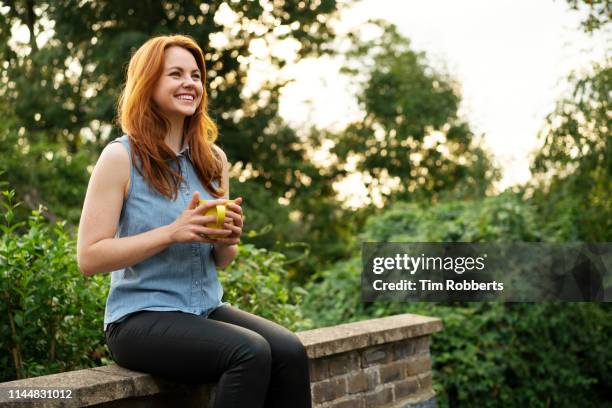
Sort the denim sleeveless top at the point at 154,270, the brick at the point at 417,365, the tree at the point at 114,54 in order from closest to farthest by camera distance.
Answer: the denim sleeveless top at the point at 154,270 < the brick at the point at 417,365 < the tree at the point at 114,54

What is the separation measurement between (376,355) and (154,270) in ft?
5.45

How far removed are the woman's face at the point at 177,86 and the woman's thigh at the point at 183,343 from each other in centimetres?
70

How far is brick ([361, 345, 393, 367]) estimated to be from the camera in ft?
11.7

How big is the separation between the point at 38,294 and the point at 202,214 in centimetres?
108

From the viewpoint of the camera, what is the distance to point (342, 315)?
5.90 metres

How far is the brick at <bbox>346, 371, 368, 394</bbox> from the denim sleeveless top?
1264mm

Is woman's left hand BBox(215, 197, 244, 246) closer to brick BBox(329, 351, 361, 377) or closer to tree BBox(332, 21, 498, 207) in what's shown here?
brick BBox(329, 351, 361, 377)

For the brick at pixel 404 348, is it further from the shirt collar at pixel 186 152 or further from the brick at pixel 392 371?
the shirt collar at pixel 186 152

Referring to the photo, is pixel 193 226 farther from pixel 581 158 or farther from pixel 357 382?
pixel 581 158

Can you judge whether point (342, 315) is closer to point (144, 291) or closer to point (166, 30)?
point (144, 291)

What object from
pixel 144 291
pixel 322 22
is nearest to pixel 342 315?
pixel 144 291

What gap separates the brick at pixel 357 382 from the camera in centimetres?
346

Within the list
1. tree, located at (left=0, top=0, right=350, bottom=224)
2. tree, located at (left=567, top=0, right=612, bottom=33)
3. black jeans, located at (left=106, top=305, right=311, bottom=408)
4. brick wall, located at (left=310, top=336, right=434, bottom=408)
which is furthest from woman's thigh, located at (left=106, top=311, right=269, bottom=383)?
tree, located at (left=0, top=0, right=350, bottom=224)

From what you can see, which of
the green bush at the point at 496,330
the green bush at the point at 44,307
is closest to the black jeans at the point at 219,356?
the green bush at the point at 44,307
